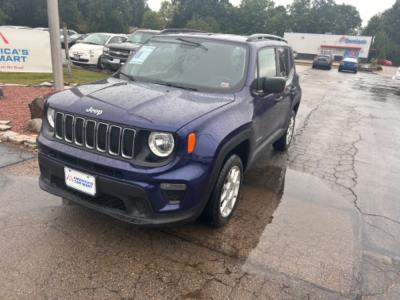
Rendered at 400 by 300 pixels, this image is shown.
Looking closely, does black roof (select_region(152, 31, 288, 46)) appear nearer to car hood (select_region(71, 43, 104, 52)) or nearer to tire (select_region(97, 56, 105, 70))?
tire (select_region(97, 56, 105, 70))

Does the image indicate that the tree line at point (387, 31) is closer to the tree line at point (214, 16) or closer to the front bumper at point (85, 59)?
the tree line at point (214, 16)

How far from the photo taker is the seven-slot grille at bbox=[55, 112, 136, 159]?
2.96m

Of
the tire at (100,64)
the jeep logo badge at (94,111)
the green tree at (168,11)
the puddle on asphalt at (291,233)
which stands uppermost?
the green tree at (168,11)

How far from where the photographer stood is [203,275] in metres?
3.02

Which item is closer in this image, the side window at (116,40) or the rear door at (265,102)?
the rear door at (265,102)

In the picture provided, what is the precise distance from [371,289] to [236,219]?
4.79ft

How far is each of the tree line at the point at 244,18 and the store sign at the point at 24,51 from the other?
49.0 meters

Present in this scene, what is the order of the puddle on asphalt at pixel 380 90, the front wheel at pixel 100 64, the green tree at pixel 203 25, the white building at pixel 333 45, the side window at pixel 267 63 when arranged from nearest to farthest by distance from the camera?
the side window at pixel 267 63 < the front wheel at pixel 100 64 < the puddle on asphalt at pixel 380 90 < the white building at pixel 333 45 < the green tree at pixel 203 25

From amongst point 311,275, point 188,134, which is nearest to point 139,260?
point 188,134

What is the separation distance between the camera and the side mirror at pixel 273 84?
3.99m

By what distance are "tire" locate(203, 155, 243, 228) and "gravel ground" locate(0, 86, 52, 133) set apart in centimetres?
406

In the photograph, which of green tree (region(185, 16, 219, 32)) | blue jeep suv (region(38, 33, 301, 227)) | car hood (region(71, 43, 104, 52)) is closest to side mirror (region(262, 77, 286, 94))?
blue jeep suv (region(38, 33, 301, 227))

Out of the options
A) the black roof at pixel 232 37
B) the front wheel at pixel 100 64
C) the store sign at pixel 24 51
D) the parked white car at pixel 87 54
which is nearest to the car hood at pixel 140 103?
the black roof at pixel 232 37

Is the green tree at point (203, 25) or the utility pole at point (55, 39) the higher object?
the green tree at point (203, 25)
